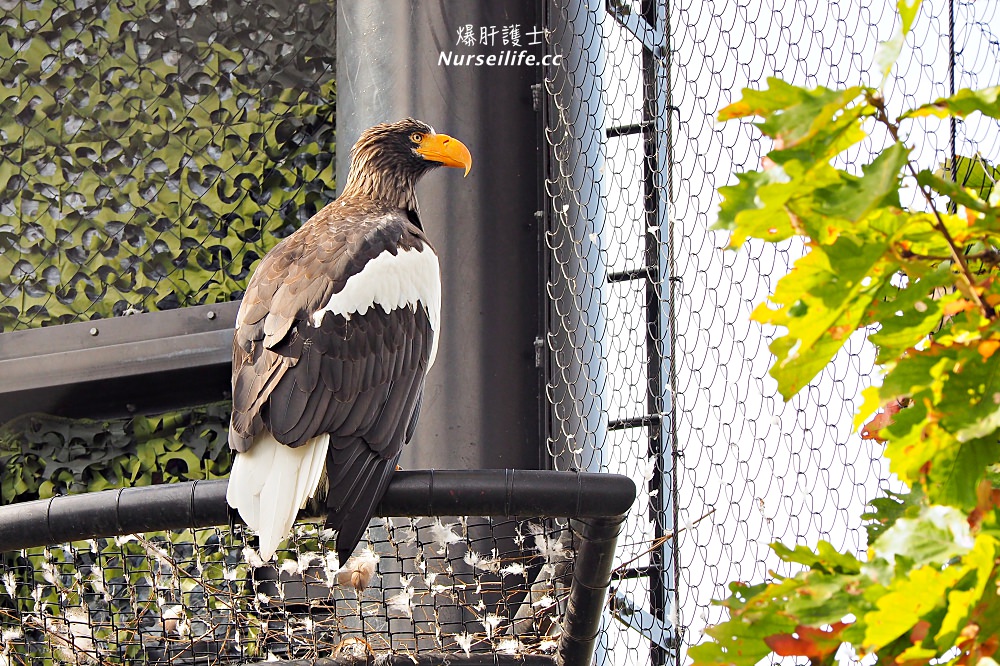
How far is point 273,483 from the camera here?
2229 mm

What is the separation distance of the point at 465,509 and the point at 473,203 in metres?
1.65

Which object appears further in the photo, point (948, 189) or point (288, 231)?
point (288, 231)

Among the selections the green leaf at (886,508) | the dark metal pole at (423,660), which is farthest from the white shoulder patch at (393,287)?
the green leaf at (886,508)

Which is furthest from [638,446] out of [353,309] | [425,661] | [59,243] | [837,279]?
[837,279]

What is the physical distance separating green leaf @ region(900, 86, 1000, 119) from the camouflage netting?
345 cm

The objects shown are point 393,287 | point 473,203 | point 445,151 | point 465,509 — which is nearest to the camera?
point 465,509

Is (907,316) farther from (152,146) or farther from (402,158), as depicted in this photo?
(152,146)

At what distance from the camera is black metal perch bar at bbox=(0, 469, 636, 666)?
1913mm

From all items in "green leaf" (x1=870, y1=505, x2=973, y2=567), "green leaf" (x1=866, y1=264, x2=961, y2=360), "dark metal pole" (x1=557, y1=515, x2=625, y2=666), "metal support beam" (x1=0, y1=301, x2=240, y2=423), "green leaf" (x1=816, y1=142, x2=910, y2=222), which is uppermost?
"green leaf" (x1=816, y1=142, x2=910, y2=222)

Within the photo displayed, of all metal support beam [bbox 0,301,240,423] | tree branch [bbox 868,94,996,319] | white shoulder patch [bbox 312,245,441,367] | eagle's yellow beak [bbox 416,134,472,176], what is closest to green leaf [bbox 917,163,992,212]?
tree branch [bbox 868,94,996,319]

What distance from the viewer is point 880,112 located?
75 centimetres

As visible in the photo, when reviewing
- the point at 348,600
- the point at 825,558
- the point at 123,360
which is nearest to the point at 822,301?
the point at 825,558

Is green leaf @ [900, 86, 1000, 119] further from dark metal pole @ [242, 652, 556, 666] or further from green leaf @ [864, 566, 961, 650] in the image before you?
dark metal pole @ [242, 652, 556, 666]

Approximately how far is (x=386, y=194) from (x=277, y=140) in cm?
96
